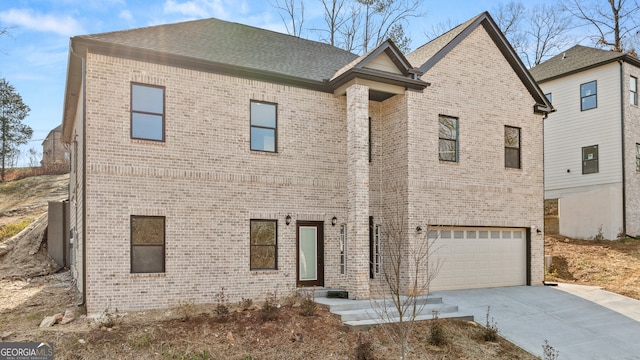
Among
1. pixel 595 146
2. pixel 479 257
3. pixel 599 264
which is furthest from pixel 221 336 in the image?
pixel 595 146

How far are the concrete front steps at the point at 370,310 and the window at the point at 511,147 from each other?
20.0 feet

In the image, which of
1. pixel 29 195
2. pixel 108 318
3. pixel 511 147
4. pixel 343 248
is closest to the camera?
pixel 108 318

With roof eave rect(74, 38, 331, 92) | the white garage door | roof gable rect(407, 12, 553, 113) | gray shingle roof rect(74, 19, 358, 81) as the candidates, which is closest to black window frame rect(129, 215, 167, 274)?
roof eave rect(74, 38, 331, 92)

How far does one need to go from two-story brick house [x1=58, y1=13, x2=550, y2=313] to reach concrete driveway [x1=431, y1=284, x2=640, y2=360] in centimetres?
117

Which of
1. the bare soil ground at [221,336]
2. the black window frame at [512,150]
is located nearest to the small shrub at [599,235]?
the black window frame at [512,150]

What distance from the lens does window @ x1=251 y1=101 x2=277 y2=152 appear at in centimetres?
1265

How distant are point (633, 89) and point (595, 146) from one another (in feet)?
10.5

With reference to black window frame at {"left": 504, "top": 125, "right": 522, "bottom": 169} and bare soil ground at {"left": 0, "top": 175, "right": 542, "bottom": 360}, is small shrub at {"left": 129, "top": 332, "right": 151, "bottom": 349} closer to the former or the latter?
bare soil ground at {"left": 0, "top": 175, "right": 542, "bottom": 360}

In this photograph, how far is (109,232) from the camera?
1062 centimetres

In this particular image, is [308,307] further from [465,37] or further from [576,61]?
[576,61]

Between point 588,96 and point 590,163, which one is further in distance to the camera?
point 588,96

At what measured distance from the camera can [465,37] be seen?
1512 cm

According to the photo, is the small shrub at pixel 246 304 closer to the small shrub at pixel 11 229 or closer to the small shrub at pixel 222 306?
the small shrub at pixel 222 306

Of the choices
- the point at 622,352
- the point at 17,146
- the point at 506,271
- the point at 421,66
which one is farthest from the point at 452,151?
the point at 17,146
